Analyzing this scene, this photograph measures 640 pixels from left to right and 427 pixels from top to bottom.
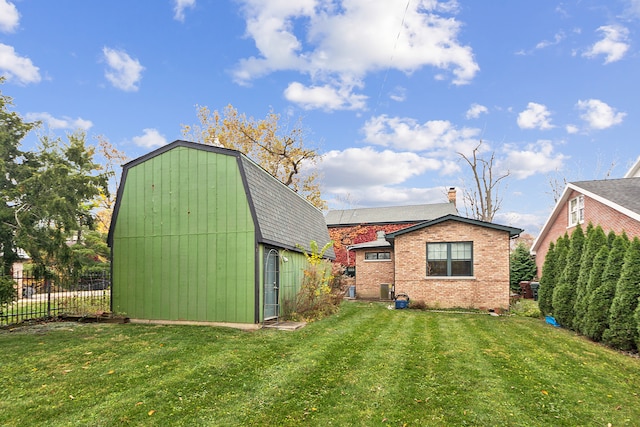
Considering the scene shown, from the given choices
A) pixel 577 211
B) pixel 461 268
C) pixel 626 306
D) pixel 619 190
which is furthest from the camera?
pixel 577 211

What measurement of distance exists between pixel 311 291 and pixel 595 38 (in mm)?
14991

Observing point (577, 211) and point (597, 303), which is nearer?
point (597, 303)

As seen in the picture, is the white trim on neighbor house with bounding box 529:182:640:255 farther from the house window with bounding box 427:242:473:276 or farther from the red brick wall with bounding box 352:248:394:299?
the red brick wall with bounding box 352:248:394:299

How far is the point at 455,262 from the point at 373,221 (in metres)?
15.1

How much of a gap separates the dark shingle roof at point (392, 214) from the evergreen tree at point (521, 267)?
19.9 feet

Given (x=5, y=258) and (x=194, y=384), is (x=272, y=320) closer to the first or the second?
(x=194, y=384)

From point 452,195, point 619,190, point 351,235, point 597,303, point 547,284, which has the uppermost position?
point 452,195

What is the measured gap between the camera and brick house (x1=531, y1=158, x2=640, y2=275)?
13.9 meters

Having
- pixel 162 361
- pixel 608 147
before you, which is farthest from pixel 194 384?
pixel 608 147

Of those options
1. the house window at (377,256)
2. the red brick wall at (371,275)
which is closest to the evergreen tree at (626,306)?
the red brick wall at (371,275)

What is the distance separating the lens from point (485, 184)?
105 ft

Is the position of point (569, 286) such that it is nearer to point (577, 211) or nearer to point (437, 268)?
point (437, 268)

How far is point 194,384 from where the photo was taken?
5.25 metres

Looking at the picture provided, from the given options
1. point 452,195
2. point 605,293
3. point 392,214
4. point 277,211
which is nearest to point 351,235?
point 392,214
